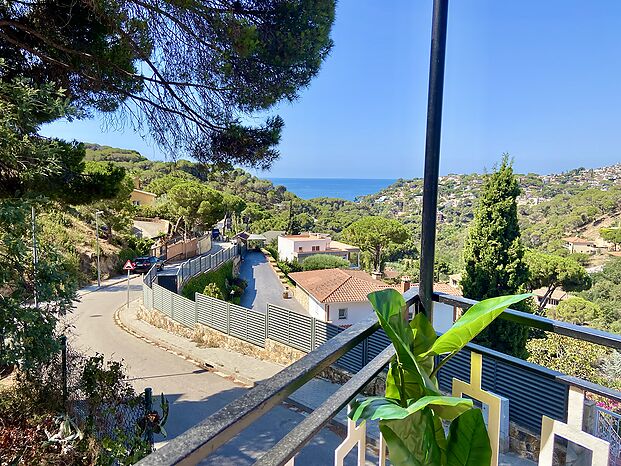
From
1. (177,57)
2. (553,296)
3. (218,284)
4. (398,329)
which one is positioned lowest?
(553,296)

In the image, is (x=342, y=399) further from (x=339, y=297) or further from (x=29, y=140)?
(x=339, y=297)

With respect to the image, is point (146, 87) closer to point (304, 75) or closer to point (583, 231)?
point (304, 75)

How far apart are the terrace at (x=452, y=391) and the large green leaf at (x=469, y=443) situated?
6.1 inches

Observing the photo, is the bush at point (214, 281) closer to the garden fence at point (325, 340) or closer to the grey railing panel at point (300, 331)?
the garden fence at point (325, 340)

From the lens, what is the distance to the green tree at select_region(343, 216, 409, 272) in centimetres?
2688

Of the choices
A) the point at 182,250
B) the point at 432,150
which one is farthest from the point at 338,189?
the point at 432,150

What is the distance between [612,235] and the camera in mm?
29984

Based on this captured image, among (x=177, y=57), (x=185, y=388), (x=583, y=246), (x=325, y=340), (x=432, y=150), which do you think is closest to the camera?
(x=432, y=150)

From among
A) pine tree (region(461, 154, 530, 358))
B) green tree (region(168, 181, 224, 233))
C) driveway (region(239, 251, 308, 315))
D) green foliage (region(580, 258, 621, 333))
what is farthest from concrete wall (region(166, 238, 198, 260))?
green foliage (region(580, 258, 621, 333))

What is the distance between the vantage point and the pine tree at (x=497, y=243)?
38.5ft

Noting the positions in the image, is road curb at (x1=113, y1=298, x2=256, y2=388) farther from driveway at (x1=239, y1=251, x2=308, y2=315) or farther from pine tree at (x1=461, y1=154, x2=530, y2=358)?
pine tree at (x1=461, y1=154, x2=530, y2=358)

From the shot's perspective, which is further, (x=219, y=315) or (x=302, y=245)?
(x=302, y=245)

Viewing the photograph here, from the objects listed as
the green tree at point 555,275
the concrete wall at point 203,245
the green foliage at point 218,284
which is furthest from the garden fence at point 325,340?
the green tree at point 555,275

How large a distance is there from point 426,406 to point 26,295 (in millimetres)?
4215
